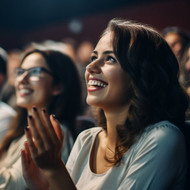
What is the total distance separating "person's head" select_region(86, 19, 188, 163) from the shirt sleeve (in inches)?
3.7

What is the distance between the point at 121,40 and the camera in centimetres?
110

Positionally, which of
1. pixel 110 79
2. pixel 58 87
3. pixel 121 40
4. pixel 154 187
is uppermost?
pixel 121 40

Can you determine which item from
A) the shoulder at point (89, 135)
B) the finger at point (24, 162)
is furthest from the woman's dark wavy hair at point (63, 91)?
the finger at point (24, 162)

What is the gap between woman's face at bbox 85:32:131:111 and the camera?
3.58 feet

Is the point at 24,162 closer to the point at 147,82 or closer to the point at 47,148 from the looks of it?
the point at 47,148

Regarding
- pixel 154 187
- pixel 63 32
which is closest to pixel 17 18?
pixel 63 32

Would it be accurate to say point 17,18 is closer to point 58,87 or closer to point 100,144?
point 58,87

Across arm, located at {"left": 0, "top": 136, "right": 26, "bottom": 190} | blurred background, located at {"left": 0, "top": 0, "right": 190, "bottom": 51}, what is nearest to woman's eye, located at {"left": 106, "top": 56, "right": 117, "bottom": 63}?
arm, located at {"left": 0, "top": 136, "right": 26, "bottom": 190}

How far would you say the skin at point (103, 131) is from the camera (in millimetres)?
919

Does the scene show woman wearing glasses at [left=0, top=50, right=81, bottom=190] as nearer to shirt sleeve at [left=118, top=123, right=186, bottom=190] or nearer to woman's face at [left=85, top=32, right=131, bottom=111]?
woman's face at [left=85, top=32, right=131, bottom=111]

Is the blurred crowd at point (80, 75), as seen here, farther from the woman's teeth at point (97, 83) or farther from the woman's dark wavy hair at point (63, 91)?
the woman's teeth at point (97, 83)

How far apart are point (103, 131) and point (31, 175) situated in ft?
1.21

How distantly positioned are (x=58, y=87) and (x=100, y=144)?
61cm

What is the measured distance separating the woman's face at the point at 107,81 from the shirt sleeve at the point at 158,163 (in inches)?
7.7
